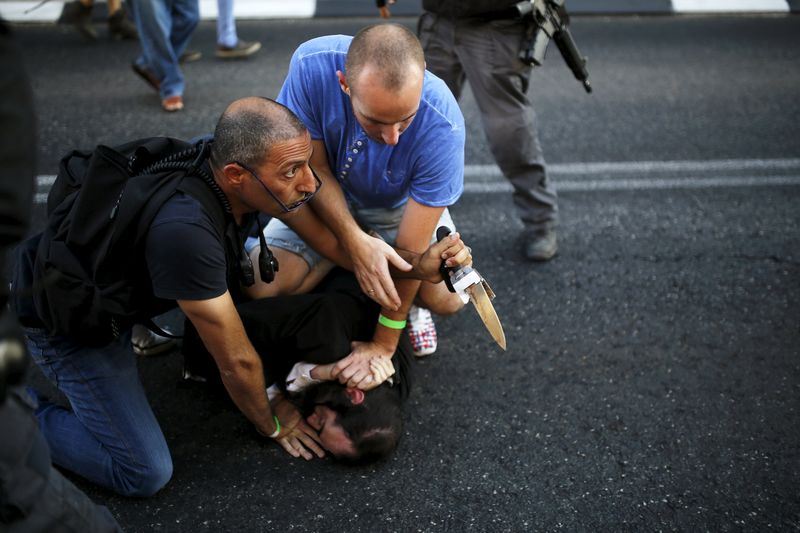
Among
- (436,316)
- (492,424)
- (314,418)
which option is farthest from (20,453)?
(436,316)

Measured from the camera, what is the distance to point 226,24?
596cm

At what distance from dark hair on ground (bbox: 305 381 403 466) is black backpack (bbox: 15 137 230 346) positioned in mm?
734

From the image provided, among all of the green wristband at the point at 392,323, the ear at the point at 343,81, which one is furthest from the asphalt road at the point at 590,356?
the ear at the point at 343,81

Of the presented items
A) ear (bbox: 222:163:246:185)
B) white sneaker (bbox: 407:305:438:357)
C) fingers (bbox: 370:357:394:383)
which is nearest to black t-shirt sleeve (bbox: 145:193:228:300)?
ear (bbox: 222:163:246:185)

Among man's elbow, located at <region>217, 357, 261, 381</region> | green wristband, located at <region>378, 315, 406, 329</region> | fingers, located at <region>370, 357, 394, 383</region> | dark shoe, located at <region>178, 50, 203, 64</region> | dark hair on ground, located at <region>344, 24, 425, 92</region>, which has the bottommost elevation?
dark shoe, located at <region>178, 50, 203, 64</region>

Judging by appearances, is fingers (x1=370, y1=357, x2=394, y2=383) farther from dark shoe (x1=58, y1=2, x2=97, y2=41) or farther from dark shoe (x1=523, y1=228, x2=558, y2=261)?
dark shoe (x1=58, y1=2, x2=97, y2=41)

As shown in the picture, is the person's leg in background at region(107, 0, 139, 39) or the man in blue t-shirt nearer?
the man in blue t-shirt

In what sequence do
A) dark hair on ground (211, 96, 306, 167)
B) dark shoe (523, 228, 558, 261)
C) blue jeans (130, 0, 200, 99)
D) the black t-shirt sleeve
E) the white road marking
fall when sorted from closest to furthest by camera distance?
the black t-shirt sleeve, dark hair on ground (211, 96, 306, 167), dark shoe (523, 228, 558, 261), the white road marking, blue jeans (130, 0, 200, 99)

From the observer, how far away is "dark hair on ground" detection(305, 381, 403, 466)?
2.89 metres

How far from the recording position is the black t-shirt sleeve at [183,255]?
244 cm

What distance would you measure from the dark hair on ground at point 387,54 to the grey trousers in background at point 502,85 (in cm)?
120

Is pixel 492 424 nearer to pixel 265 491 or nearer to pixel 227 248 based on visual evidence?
pixel 265 491

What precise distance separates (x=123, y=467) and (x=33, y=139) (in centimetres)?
142

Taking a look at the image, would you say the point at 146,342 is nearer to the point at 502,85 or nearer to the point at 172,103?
the point at 502,85
